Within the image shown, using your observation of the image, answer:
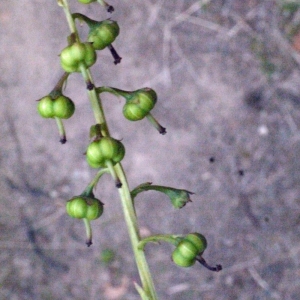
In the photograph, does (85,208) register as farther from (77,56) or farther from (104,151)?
(77,56)

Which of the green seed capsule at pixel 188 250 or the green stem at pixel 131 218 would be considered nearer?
the green stem at pixel 131 218

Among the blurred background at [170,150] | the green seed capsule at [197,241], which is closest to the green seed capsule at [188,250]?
the green seed capsule at [197,241]

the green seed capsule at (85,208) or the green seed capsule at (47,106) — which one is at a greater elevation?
the green seed capsule at (47,106)

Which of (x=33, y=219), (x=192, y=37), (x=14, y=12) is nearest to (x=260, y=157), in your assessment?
(x=192, y=37)

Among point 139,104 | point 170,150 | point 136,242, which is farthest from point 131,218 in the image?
point 170,150

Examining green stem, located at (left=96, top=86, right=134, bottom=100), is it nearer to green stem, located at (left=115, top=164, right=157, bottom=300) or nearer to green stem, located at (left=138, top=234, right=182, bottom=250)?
green stem, located at (left=115, top=164, right=157, bottom=300)

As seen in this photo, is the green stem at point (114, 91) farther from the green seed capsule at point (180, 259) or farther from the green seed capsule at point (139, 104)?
the green seed capsule at point (180, 259)
